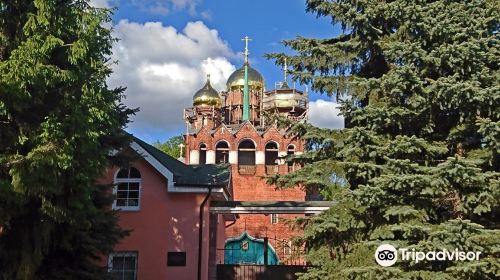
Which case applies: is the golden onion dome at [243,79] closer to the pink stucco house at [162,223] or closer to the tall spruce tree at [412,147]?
the pink stucco house at [162,223]

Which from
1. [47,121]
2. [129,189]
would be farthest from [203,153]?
[47,121]

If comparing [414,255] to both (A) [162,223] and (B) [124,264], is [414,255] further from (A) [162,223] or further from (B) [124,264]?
(B) [124,264]

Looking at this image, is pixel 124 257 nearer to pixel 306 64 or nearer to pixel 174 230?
pixel 174 230

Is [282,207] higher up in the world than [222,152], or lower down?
lower down

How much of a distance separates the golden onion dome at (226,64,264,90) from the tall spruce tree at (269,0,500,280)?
128ft

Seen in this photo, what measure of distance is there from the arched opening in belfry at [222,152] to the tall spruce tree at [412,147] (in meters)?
29.4

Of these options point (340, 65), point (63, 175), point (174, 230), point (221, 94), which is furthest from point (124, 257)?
point (221, 94)

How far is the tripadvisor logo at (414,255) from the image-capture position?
8352 mm

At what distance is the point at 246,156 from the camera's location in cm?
4066

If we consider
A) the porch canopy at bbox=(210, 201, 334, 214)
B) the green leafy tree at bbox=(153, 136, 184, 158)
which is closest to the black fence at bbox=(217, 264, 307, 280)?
the porch canopy at bbox=(210, 201, 334, 214)

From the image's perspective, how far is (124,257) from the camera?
1548 centimetres

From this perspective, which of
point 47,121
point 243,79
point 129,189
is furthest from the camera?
point 243,79

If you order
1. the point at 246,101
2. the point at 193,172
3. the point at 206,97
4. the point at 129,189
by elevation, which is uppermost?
the point at 206,97

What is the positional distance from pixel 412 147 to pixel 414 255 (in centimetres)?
178
